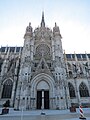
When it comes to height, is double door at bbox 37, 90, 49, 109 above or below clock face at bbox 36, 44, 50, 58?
below

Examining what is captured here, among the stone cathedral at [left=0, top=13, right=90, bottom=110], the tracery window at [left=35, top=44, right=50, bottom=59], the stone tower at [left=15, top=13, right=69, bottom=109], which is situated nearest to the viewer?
the stone tower at [left=15, top=13, right=69, bottom=109]

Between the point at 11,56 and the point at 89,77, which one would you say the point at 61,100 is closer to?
the point at 89,77

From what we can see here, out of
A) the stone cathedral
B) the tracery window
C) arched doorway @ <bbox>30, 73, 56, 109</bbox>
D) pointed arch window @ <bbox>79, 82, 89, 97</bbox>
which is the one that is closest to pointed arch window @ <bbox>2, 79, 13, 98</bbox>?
the stone cathedral

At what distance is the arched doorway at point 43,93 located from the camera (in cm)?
2461

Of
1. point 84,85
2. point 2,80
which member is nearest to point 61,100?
point 84,85

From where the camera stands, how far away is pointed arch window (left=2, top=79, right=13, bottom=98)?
27953mm

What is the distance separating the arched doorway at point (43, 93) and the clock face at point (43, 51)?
28.7 ft

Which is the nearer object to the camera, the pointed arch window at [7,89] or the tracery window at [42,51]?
the pointed arch window at [7,89]

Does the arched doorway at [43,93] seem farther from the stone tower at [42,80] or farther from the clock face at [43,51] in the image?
the clock face at [43,51]

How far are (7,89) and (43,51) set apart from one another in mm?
14777

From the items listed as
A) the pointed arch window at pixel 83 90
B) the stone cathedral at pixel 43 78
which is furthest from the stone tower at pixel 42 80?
the pointed arch window at pixel 83 90

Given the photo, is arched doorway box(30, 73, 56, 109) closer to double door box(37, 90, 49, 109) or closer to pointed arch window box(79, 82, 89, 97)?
double door box(37, 90, 49, 109)

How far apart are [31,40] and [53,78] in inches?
566

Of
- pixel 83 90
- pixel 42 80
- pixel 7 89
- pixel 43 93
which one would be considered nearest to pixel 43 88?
pixel 43 93
